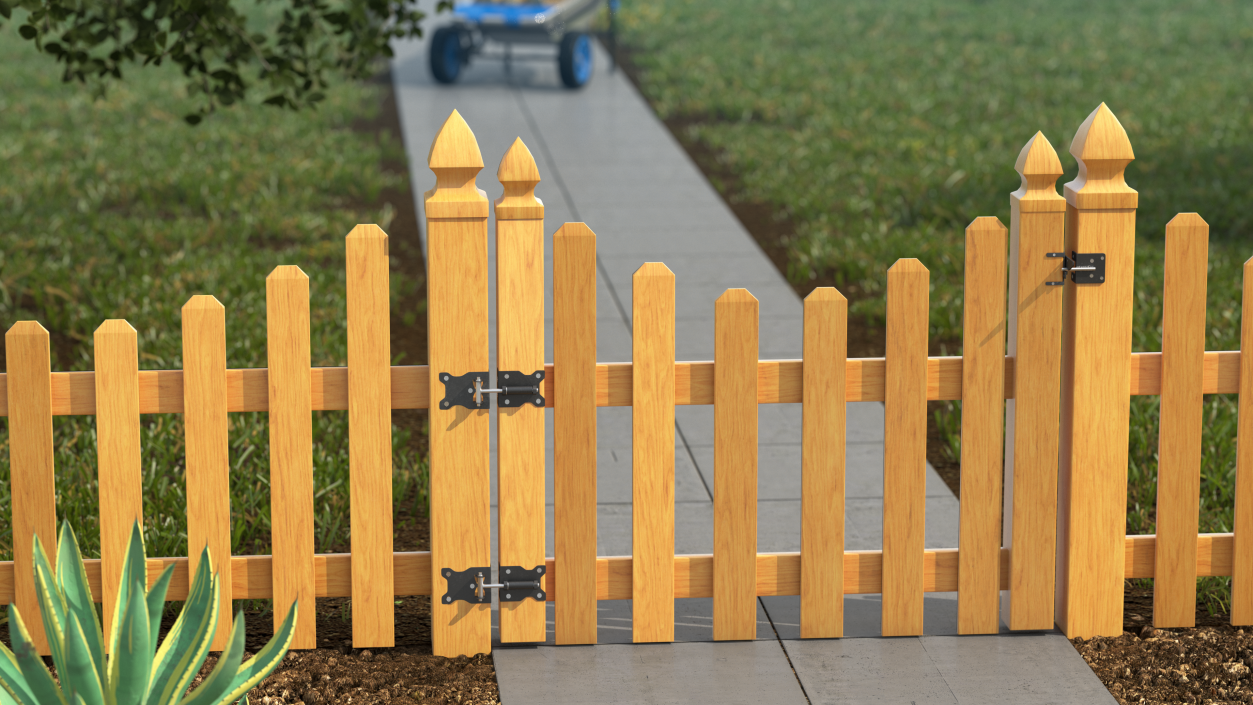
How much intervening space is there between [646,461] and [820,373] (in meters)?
0.50

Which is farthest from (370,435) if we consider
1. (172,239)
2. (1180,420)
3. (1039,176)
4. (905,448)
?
(172,239)

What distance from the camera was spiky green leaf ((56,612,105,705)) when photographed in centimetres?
253

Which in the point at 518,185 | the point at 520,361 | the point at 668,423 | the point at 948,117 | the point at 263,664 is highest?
the point at 948,117

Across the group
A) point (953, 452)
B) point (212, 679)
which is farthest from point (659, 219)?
point (212, 679)

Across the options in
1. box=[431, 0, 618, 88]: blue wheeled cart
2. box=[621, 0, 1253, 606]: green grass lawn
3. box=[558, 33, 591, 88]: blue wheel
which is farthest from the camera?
box=[558, 33, 591, 88]: blue wheel

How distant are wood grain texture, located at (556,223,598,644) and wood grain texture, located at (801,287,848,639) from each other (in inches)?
21.8

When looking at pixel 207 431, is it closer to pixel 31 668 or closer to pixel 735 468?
pixel 31 668

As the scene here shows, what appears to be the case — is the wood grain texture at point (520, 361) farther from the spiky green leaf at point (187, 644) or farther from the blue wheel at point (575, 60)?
the blue wheel at point (575, 60)

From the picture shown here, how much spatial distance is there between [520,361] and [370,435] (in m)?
0.43

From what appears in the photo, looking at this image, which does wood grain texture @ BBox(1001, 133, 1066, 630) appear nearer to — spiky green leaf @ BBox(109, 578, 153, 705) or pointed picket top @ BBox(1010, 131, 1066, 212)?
pointed picket top @ BBox(1010, 131, 1066, 212)

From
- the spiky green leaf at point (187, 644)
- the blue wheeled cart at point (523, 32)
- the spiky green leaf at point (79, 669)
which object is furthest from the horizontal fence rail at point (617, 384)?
the blue wheeled cart at point (523, 32)

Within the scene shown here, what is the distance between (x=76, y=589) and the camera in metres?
2.86

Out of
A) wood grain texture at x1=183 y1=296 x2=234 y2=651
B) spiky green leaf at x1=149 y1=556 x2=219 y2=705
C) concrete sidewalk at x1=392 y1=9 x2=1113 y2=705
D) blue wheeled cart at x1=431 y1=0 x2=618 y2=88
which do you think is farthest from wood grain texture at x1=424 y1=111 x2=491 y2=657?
blue wheeled cart at x1=431 y1=0 x2=618 y2=88

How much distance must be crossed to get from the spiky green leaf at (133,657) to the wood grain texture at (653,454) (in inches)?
52.3
